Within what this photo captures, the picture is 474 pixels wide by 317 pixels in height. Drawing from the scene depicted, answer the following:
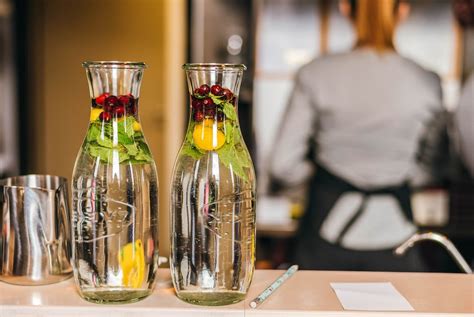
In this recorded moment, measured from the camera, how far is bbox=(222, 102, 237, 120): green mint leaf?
909 mm

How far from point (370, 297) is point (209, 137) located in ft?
1.05

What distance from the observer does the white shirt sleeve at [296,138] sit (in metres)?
2.20

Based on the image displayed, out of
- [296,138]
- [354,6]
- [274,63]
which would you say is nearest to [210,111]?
[296,138]

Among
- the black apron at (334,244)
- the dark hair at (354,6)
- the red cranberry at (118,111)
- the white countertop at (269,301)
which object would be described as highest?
the dark hair at (354,6)

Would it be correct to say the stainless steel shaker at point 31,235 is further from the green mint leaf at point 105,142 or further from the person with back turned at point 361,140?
the person with back turned at point 361,140

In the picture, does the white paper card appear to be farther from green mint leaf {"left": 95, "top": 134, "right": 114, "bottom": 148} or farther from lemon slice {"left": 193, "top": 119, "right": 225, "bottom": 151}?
green mint leaf {"left": 95, "top": 134, "right": 114, "bottom": 148}

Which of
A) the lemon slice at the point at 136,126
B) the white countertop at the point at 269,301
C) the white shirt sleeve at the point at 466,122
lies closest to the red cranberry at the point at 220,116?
the lemon slice at the point at 136,126

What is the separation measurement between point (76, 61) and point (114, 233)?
135 inches

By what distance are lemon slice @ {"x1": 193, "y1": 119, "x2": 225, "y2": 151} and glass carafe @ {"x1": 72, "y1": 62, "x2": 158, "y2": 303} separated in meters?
0.08

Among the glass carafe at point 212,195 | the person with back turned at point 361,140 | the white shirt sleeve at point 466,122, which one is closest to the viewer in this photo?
the glass carafe at point 212,195

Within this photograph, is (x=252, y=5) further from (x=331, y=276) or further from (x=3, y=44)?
(x=331, y=276)

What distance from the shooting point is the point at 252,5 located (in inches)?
124

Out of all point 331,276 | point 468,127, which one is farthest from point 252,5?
point 331,276

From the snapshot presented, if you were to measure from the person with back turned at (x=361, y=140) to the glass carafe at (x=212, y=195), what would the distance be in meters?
1.30
